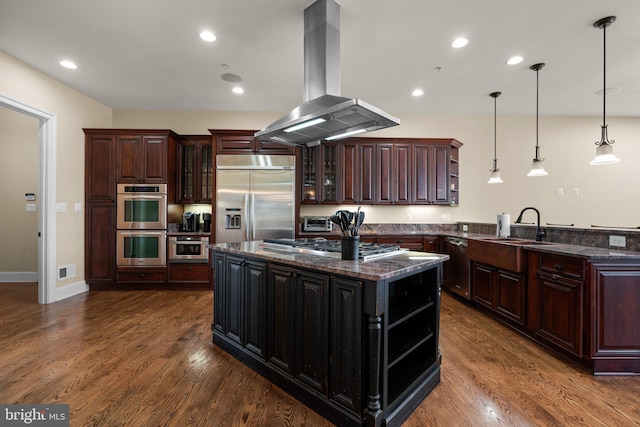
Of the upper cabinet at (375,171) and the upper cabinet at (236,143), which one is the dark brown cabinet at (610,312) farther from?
the upper cabinet at (236,143)

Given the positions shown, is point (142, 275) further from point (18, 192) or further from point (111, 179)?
point (18, 192)

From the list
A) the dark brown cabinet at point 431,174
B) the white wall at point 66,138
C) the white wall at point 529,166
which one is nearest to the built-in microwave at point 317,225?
the white wall at point 529,166

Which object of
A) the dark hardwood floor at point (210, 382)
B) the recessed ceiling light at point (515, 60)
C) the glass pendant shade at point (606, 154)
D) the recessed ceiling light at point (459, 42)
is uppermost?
the recessed ceiling light at point (515, 60)

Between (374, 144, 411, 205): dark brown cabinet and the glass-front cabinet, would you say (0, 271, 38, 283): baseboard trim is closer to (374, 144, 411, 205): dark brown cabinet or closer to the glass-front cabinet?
the glass-front cabinet

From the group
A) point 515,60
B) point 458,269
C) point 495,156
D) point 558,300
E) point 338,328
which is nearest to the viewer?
point 338,328

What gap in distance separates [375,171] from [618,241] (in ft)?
9.97

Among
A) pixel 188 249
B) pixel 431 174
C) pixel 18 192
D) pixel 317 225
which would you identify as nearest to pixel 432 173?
Result: pixel 431 174

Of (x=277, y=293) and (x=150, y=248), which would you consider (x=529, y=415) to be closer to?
(x=277, y=293)

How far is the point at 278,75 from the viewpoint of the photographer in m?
3.65

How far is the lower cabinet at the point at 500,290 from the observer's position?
276cm

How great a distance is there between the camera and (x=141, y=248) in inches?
169

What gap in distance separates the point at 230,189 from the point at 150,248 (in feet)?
4.94

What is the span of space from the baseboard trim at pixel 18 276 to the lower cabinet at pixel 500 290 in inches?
268

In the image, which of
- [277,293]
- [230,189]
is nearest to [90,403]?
[277,293]
